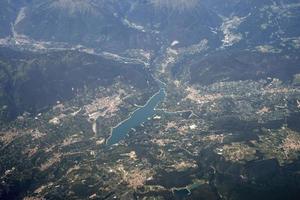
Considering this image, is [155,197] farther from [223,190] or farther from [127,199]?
[223,190]

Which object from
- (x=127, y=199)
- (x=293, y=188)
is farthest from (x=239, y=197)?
(x=127, y=199)

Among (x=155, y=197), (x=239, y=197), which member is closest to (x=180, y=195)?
(x=155, y=197)

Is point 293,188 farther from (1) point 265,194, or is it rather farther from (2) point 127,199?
(2) point 127,199

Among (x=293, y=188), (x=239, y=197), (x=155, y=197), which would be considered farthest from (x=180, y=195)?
(x=293, y=188)

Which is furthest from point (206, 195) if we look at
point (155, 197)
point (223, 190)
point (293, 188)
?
point (293, 188)

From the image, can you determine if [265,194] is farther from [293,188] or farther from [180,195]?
[180,195]

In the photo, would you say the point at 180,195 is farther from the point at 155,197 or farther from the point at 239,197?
the point at 239,197
